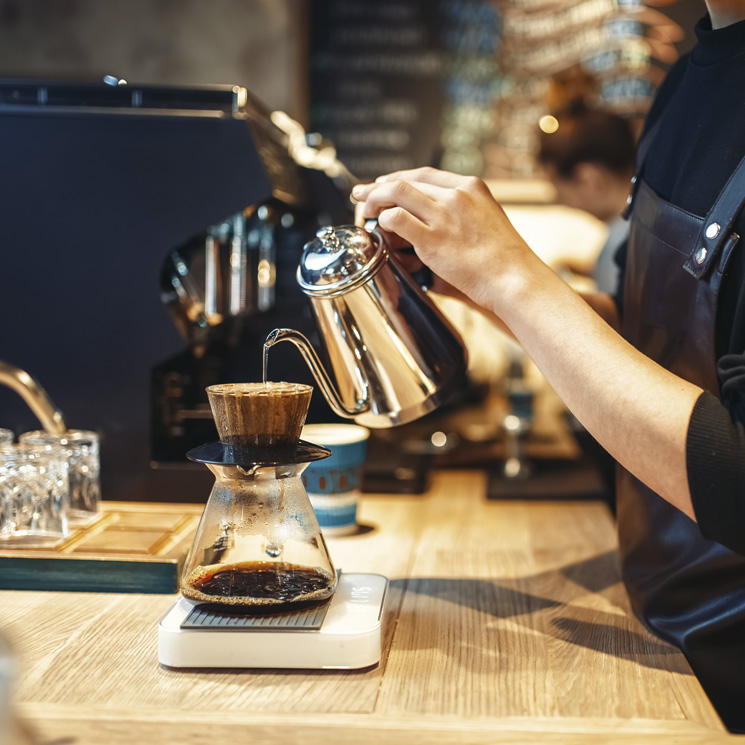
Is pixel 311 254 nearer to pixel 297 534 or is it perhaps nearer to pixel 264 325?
pixel 297 534

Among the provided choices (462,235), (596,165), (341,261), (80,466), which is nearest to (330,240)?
(341,261)

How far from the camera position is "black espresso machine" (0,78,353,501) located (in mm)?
1181

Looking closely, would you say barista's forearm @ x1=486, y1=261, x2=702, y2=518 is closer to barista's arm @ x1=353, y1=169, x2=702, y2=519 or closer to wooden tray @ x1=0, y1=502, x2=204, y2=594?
barista's arm @ x1=353, y1=169, x2=702, y2=519

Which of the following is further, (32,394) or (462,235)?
(32,394)

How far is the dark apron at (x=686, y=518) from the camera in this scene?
2.54ft

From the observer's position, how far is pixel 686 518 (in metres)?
0.85

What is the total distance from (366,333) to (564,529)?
1.78 feet

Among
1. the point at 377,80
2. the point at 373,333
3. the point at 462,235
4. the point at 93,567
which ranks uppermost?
the point at 377,80

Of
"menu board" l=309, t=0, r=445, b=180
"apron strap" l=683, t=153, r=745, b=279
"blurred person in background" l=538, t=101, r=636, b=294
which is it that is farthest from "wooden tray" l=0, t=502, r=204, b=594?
"menu board" l=309, t=0, r=445, b=180

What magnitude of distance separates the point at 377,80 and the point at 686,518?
261cm

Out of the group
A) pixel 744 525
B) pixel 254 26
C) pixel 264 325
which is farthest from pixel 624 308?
pixel 254 26

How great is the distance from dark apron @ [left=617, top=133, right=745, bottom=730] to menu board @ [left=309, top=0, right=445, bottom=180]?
2.31 m

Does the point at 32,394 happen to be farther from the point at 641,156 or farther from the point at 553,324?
the point at 641,156

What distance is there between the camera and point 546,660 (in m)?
0.76
